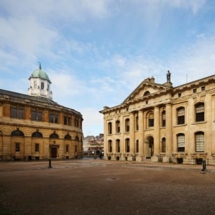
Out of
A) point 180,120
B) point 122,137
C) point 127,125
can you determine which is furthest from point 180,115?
point 122,137

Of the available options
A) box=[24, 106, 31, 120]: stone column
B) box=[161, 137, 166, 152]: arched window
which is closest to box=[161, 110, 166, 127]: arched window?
box=[161, 137, 166, 152]: arched window

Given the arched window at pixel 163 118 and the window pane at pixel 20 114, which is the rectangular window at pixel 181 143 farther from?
the window pane at pixel 20 114

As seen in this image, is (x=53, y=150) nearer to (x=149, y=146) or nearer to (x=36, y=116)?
(x=36, y=116)

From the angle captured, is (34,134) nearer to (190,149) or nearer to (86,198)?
(190,149)

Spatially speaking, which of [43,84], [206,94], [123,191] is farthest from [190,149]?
[43,84]

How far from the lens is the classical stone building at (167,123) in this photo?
28191 millimetres

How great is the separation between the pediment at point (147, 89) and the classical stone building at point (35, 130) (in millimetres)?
17585

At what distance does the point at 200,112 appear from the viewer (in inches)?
1156

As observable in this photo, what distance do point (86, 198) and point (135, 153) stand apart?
3046 centimetres

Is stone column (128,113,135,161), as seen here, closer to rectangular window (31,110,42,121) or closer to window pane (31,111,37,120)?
rectangular window (31,110,42,121)

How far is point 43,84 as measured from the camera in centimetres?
7619

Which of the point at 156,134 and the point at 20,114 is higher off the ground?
the point at 20,114

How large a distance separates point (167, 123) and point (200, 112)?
503 cm

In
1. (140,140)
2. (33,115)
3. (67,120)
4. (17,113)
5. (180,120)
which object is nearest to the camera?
(180,120)
